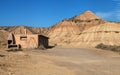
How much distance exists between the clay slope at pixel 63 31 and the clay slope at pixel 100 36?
9613 mm

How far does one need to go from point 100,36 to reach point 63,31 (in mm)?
28401

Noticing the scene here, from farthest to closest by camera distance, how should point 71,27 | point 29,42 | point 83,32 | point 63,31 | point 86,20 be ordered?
point 86,20 → point 71,27 → point 63,31 → point 83,32 → point 29,42

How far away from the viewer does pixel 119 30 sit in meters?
109

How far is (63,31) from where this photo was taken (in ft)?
421

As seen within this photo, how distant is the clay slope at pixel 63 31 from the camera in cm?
12171

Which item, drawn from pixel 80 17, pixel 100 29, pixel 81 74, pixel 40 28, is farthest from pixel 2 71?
pixel 40 28

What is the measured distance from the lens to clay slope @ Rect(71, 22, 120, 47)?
10005 centimetres

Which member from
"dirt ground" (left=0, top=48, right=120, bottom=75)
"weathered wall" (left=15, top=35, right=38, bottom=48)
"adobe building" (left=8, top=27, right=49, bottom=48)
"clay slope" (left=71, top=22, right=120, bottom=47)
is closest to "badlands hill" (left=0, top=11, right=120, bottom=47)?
"clay slope" (left=71, top=22, right=120, bottom=47)

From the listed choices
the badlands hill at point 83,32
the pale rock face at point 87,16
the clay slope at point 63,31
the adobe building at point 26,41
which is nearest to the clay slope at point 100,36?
the badlands hill at point 83,32

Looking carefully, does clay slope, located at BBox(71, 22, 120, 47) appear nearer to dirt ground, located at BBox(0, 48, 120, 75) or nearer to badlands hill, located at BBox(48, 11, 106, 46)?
badlands hill, located at BBox(48, 11, 106, 46)

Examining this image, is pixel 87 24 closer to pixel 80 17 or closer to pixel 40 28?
pixel 80 17

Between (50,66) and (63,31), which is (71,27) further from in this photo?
(50,66)

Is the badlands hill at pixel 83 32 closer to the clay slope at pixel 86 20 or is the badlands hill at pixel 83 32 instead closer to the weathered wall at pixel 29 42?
the clay slope at pixel 86 20

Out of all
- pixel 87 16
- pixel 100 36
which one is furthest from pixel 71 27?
pixel 100 36
